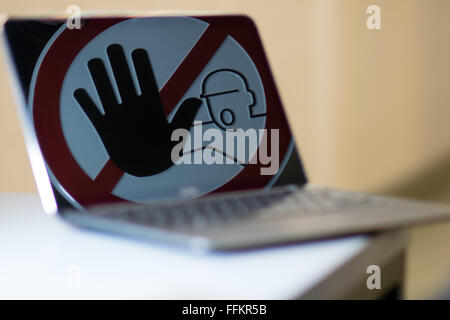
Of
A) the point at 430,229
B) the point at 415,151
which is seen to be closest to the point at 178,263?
the point at 415,151

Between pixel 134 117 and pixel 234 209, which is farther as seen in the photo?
pixel 134 117

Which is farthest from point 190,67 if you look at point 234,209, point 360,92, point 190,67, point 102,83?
point 360,92

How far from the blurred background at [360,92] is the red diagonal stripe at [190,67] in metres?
1.24

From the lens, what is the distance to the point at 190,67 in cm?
67

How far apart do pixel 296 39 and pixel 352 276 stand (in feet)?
5.41

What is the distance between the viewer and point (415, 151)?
2.33 metres

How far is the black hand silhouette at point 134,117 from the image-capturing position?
2.00ft

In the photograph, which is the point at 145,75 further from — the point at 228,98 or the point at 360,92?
the point at 360,92

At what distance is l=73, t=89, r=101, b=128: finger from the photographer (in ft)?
1.99

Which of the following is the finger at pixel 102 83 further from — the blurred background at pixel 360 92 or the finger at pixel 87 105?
the blurred background at pixel 360 92

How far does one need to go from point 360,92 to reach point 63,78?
1.69 m

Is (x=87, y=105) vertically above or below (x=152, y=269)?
above

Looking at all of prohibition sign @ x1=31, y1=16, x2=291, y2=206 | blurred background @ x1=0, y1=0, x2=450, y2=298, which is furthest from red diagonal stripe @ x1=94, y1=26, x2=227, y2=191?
blurred background @ x1=0, y1=0, x2=450, y2=298

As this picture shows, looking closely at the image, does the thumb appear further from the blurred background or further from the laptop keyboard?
the blurred background
